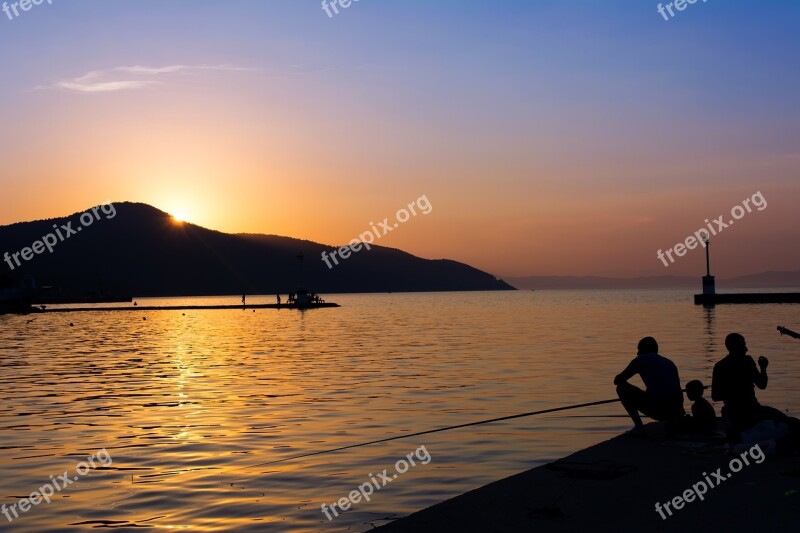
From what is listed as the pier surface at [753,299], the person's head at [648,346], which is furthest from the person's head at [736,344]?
the pier surface at [753,299]

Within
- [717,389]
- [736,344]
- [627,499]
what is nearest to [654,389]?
[717,389]

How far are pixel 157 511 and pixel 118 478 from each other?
9.81ft

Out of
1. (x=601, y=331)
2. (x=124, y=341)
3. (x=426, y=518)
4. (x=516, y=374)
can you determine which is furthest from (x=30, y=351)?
(x=426, y=518)

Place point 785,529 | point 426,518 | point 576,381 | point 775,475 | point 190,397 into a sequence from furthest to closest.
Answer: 1. point 576,381
2. point 190,397
3. point 775,475
4. point 426,518
5. point 785,529

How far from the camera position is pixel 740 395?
13578 millimetres

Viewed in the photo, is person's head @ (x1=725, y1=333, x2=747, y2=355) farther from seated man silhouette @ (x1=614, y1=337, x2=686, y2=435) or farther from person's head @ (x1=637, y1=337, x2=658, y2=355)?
person's head @ (x1=637, y1=337, x2=658, y2=355)

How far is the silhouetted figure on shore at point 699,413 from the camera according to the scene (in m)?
15.2

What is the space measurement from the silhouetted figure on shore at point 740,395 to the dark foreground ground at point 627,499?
53 centimetres

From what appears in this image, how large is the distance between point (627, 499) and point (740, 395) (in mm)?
3736

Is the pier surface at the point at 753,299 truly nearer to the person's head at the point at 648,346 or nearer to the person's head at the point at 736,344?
the person's head at the point at 648,346

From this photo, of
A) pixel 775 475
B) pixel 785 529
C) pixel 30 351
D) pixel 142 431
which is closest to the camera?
pixel 785 529

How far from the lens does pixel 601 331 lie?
73.2m

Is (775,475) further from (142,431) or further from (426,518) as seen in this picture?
(142,431)

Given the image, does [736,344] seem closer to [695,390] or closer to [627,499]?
[695,390]
